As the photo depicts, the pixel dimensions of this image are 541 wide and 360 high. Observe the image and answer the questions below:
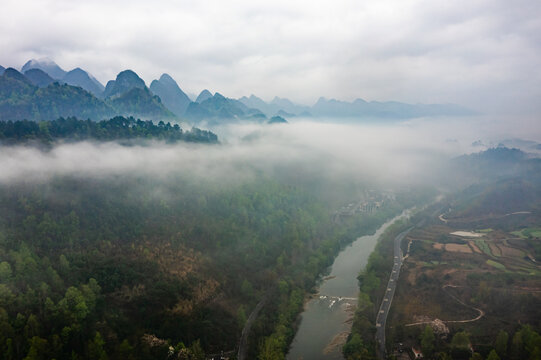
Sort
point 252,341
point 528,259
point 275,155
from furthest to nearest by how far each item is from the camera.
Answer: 1. point 275,155
2. point 528,259
3. point 252,341

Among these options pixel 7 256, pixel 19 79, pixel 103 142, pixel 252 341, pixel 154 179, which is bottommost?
pixel 252 341

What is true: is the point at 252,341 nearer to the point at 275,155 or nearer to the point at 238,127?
the point at 275,155

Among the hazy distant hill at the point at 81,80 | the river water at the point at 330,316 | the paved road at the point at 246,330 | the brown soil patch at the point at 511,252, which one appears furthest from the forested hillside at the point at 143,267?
the hazy distant hill at the point at 81,80

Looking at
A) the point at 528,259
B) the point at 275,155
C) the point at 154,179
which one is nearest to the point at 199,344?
the point at 154,179

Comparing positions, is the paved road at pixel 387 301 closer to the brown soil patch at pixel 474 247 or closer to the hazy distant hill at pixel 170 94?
the brown soil patch at pixel 474 247

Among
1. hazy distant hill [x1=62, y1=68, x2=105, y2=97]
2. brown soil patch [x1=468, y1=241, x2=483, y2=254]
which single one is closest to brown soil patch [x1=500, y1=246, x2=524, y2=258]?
brown soil patch [x1=468, y1=241, x2=483, y2=254]

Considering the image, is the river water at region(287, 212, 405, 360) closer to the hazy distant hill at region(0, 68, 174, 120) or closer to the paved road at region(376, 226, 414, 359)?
the paved road at region(376, 226, 414, 359)

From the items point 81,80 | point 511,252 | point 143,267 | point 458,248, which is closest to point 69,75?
point 81,80

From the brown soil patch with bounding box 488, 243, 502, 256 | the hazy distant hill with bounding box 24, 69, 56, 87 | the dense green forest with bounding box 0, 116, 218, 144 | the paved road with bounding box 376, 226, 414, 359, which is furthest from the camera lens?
the hazy distant hill with bounding box 24, 69, 56, 87
